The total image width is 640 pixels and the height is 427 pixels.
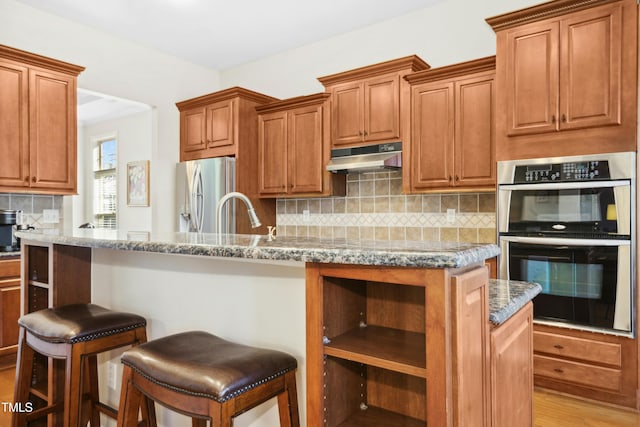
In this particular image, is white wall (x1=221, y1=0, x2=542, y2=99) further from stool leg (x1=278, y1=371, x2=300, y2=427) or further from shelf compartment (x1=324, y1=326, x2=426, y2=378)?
stool leg (x1=278, y1=371, x2=300, y2=427)

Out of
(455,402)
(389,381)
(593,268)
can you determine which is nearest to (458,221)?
(593,268)

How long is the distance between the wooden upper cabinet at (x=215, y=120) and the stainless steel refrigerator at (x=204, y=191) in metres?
0.18

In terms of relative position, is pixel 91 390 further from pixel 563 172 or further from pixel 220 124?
pixel 220 124

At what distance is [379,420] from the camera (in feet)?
3.95

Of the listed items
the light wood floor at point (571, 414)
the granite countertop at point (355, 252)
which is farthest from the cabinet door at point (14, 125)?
the granite countertop at point (355, 252)

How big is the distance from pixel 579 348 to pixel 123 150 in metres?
6.17

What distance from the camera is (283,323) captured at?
1.33 metres

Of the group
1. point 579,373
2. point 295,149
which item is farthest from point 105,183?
point 579,373

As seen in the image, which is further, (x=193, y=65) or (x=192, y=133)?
(x=193, y=65)

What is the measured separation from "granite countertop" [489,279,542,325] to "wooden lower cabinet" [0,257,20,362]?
11.3 ft

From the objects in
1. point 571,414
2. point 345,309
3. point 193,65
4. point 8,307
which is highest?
point 193,65

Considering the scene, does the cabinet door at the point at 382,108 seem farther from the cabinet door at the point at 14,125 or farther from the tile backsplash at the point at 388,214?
the cabinet door at the point at 14,125

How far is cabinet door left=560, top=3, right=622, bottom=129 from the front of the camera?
240cm

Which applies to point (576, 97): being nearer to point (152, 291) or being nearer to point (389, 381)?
point (389, 381)
